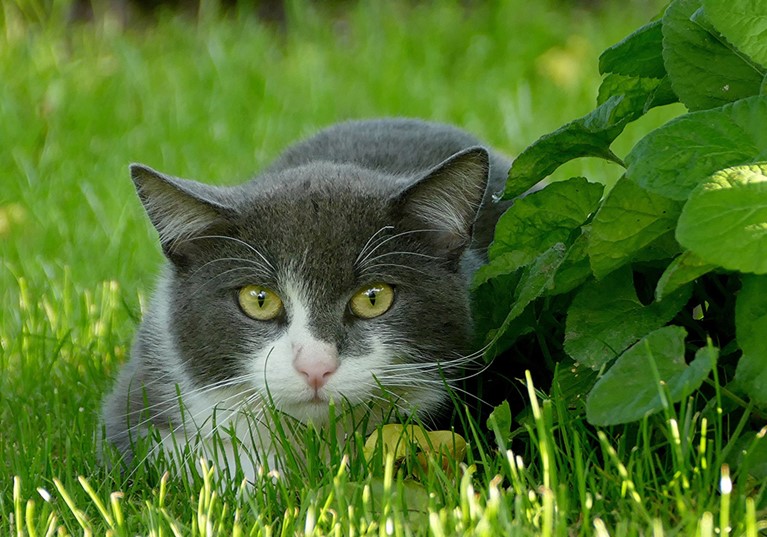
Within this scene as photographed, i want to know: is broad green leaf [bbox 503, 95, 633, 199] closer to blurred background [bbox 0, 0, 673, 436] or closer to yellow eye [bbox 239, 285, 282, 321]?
yellow eye [bbox 239, 285, 282, 321]

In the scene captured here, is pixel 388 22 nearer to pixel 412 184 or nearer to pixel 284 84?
pixel 284 84

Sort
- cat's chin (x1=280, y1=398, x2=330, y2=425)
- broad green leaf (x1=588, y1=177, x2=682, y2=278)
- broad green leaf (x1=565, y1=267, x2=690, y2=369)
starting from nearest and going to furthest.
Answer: broad green leaf (x1=588, y1=177, x2=682, y2=278) < broad green leaf (x1=565, y1=267, x2=690, y2=369) < cat's chin (x1=280, y1=398, x2=330, y2=425)

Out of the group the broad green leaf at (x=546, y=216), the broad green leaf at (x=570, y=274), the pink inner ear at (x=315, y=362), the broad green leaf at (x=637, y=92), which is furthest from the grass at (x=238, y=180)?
the broad green leaf at (x=637, y=92)

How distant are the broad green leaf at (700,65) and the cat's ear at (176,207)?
899mm

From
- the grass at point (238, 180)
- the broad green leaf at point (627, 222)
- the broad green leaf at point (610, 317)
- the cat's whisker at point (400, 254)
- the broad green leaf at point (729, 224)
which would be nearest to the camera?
the broad green leaf at point (729, 224)

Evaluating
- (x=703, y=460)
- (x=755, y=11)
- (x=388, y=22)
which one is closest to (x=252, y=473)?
(x=703, y=460)

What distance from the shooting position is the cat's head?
2.12m

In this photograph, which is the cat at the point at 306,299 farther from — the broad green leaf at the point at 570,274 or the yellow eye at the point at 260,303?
the broad green leaf at the point at 570,274

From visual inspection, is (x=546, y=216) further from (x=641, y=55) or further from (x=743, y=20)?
(x=743, y=20)

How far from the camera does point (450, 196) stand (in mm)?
2236

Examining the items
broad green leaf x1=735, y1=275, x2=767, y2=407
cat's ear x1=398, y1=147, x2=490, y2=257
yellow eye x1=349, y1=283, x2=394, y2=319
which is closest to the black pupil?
yellow eye x1=349, y1=283, x2=394, y2=319

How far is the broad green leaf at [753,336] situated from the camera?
5.69ft

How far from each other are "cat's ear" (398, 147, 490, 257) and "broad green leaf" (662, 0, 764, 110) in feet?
1.35

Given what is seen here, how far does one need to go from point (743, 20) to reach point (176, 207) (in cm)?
111
